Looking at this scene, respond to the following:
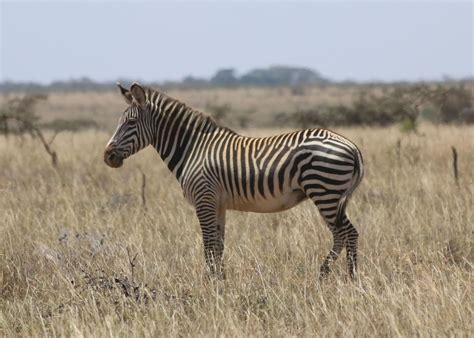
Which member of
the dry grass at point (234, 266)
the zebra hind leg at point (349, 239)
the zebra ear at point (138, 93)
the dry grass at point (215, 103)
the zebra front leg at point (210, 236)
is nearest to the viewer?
the dry grass at point (234, 266)

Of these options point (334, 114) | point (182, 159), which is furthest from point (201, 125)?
point (334, 114)

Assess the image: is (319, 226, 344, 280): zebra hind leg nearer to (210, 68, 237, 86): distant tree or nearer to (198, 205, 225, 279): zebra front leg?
(198, 205, 225, 279): zebra front leg

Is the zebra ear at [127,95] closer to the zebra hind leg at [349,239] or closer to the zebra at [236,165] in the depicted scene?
the zebra at [236,165]

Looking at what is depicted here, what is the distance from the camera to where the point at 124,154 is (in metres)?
7.29

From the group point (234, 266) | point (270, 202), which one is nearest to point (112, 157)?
point (270, 202)

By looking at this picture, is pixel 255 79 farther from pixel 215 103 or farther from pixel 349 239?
pixel 349 239

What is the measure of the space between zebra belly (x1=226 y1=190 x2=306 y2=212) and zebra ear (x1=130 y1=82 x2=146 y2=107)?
129cm

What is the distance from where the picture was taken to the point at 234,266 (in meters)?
6.36

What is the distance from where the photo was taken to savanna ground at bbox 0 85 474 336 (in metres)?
4.92

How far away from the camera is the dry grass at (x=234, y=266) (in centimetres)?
491

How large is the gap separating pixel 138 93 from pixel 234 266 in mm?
1954

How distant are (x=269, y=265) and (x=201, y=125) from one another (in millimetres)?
1602

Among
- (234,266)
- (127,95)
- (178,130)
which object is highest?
(127,95)

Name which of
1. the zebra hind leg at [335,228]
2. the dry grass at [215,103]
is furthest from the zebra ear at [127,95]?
the dry grass at [215,103]
